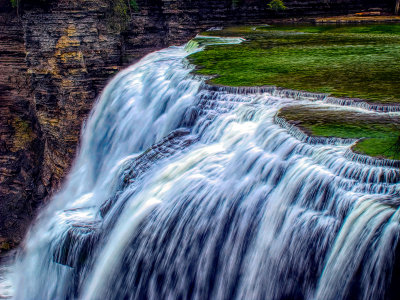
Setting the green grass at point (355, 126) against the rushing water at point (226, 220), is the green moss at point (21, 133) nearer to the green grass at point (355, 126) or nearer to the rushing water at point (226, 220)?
the rushing water at point (226, 220)

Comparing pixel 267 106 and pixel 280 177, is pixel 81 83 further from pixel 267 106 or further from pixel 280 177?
pixel 280 177

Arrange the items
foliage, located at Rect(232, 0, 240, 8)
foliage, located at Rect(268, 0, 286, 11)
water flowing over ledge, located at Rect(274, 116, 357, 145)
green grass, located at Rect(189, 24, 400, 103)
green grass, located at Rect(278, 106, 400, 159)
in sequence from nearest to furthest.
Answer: green grass, located at Rect(278, 106, 400, 159), water flowing over ledge, located at Rect(274, 116, 357, 145), green grass, located at Rect(189, 24, 400, 103), foliage, located at Rect(268, 0, 286, 11), foliage, located at Rect(232, 0, 240, 8)

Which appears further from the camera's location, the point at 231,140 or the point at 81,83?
the point at 81,83

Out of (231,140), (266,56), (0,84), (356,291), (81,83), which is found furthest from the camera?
(0,84)

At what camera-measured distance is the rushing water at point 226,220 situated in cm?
438

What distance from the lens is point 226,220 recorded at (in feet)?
18.9

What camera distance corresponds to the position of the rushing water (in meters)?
4.38

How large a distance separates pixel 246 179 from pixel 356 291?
2.33 m

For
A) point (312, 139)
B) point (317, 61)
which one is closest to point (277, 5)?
point (317, 61)

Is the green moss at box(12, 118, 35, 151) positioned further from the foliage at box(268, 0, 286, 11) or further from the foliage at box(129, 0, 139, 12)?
the foliage at box(268, 0, 286, 11)

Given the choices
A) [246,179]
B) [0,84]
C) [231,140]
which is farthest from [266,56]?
[0,84]

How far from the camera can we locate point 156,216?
6.46 meters

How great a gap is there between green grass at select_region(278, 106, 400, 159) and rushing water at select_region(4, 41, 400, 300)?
24 cm

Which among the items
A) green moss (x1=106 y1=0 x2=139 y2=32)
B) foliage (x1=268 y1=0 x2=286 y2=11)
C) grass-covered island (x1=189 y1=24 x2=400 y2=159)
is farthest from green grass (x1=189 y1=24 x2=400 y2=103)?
green moss (x1=106 y1=0 x2=139 y2=32)
